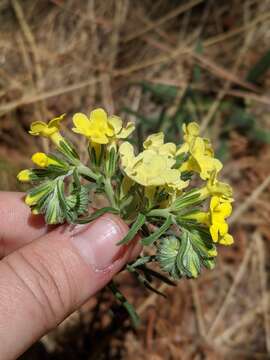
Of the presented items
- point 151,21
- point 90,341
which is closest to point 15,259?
point 90,341

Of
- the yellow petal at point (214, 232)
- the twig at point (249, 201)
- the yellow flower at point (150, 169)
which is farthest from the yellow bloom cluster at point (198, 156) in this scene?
the twig at point (249, 201)

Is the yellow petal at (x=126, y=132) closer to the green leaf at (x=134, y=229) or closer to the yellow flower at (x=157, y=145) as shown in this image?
the yellow flower at (x=157, y=145)

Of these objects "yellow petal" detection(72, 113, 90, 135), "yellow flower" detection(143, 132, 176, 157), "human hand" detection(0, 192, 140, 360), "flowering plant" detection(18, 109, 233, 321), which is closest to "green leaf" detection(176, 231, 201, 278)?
"flowering plant" detection(18, 109, 233, 321)

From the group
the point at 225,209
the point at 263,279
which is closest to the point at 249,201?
the point at 263,279

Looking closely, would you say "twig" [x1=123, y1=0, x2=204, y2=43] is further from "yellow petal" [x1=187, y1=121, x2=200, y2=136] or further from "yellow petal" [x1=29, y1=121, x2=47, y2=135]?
"yellow petal" [x1=29, y1=121, x2=47, y2=135]

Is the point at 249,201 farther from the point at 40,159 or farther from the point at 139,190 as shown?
the point at 40,159

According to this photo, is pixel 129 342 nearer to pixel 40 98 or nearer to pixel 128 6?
pixel 40 98
